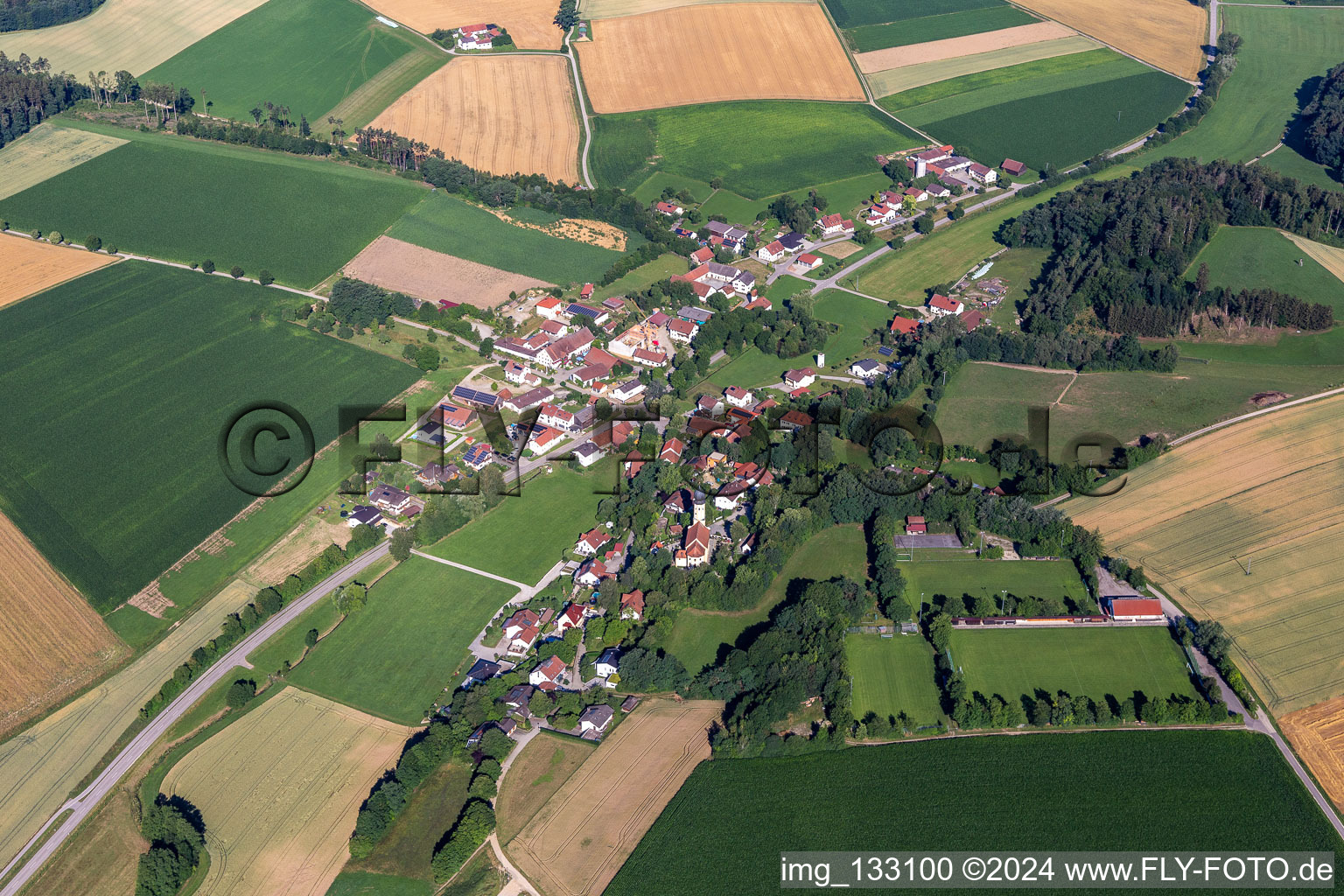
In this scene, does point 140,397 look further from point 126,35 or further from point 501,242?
point 126,35

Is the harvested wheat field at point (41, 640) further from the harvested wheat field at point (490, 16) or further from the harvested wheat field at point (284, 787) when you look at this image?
the harvested wheat field at point (490, 16)

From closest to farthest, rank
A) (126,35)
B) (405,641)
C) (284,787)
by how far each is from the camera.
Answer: (284,787) → (405,641) → (126,35)

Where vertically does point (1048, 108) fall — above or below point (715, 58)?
below

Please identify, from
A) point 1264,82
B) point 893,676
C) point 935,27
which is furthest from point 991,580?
point 1264,82

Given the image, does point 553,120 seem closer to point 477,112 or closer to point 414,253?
point 477,112

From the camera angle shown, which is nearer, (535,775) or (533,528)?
(535,775)

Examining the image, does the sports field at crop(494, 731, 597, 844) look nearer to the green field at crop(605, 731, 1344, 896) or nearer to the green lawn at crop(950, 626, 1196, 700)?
the green field at crop(605, 731, 1344, 896)
